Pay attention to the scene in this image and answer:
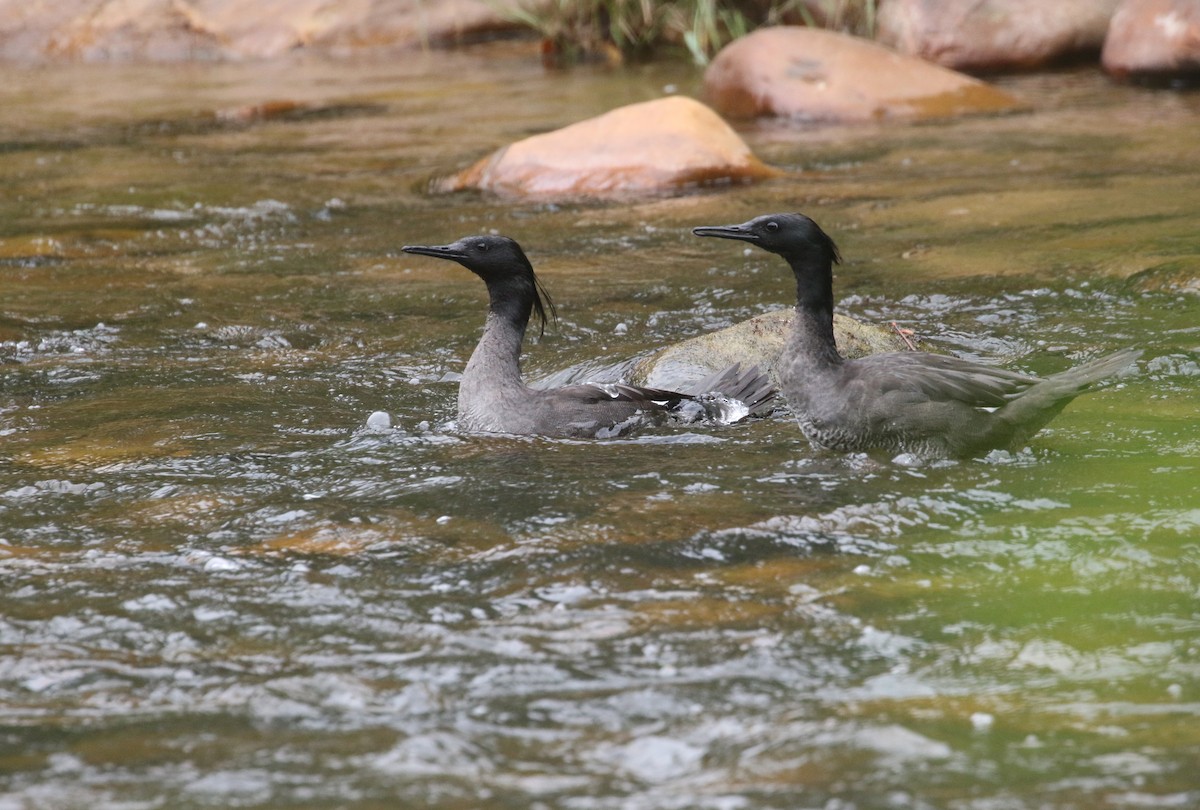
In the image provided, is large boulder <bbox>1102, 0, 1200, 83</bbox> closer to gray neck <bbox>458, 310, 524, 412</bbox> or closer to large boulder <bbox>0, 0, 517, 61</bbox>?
large boulder <bbox>0, 0, 517, 61</bbox>

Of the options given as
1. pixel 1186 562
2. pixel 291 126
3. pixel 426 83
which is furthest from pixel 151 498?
pixel 426 83

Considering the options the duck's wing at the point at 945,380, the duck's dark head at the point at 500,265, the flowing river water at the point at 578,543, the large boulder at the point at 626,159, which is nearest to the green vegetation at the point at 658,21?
the large boulder at the point at 626,159

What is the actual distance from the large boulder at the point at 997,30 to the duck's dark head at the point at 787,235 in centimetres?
1097

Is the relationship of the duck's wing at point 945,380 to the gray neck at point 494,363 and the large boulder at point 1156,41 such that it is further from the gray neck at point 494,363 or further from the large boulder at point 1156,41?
the large boulder at point 1156,41

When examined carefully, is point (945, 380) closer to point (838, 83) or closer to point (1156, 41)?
point (838, 83)

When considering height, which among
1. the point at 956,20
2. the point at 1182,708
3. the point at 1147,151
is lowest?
the point at 1182,708

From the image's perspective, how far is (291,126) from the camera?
15.1m

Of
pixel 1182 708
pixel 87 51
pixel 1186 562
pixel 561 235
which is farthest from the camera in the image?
pixel 87 51

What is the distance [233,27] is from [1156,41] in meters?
12.6

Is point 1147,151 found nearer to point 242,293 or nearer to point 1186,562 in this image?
point 242,293

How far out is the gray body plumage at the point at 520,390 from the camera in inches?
254

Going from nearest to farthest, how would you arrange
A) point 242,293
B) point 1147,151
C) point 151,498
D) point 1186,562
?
point 1186,562 < point 151,498 < point 242,293 < point 1147,151

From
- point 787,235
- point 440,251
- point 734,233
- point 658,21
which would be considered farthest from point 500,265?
point 658,21

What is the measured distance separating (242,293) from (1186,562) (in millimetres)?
6187
